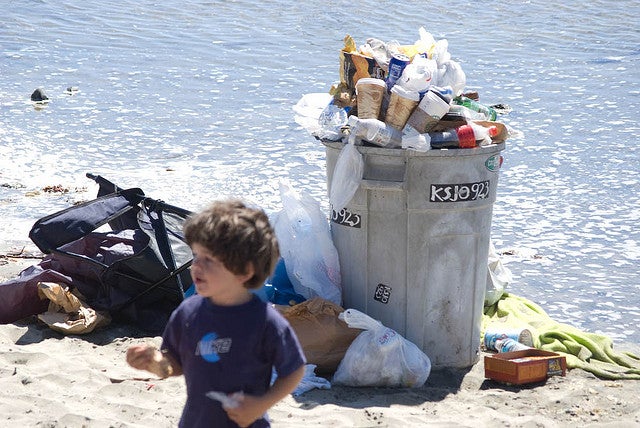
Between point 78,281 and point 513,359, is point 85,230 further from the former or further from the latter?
point 513,359

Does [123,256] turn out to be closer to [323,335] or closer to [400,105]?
[323,335]

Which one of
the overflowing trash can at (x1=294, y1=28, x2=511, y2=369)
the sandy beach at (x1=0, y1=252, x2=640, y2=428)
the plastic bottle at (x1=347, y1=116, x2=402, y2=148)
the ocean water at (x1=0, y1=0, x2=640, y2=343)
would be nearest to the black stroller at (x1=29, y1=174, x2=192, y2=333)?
the sandy beach at (x1=0, y1=252, x2=640, y2=428)

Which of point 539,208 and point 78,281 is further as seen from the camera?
point 539,208

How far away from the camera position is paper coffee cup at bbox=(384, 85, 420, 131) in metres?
4.31

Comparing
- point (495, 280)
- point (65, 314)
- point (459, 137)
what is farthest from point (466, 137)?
point (65, 314)

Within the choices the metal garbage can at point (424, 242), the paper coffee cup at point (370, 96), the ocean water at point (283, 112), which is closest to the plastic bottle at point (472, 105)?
the ocean water at point (283, 112)

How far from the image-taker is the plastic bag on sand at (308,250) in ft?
15.2

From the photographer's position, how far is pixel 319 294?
4.62 metres

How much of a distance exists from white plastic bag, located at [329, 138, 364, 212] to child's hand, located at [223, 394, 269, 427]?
6.88ft

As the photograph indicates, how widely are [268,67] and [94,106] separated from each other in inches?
141

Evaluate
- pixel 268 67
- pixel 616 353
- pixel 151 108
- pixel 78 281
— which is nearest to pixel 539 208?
pixel 616 353

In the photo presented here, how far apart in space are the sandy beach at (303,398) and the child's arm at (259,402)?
1.45 metres

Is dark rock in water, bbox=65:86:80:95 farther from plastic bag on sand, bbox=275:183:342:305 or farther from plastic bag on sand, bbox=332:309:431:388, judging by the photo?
plastic bag on sand, bbox=332:309:431:388

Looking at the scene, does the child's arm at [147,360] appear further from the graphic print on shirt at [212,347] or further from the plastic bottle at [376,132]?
the plastic bottle at [376,132]
